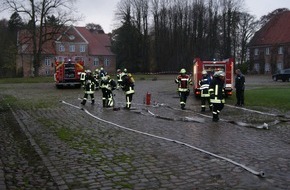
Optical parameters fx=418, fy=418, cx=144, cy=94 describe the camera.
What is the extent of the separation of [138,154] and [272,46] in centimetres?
7109

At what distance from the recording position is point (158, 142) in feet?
32.3

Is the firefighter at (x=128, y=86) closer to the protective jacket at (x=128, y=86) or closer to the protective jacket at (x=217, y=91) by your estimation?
the protective jacket at (x=128, y=86)

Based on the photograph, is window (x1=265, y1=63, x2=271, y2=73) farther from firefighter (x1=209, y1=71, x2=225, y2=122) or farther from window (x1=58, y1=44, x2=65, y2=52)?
firefighter (x1=209, y1=71, x2=225, y2=122)

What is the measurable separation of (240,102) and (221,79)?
689 centimetres

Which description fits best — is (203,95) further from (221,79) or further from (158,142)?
(158,142)

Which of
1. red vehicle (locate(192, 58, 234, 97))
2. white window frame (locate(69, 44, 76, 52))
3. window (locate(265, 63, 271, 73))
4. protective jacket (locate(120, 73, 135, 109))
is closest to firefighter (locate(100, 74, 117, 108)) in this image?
protective jacket (locate(120, 73, 135, 109))

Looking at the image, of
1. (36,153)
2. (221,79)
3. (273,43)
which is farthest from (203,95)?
(273,43)

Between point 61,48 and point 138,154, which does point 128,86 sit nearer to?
point 138,154

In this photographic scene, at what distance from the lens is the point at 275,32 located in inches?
3009

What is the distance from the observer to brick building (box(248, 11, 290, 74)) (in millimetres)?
73375

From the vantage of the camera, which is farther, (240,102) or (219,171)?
(240,102)

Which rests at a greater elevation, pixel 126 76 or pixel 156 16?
pixel 156 16

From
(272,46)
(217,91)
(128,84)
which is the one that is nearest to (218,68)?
(128,84)

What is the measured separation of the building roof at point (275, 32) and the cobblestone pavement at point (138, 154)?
63.8 meters
